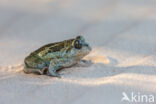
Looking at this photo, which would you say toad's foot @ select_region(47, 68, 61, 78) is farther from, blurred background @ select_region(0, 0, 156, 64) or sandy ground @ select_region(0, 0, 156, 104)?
blurred background @ select_region(0, 0, 156, 64)

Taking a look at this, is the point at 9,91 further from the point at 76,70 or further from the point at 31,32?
the point at 31,32

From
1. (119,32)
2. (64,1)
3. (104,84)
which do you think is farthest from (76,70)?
(64,1)
